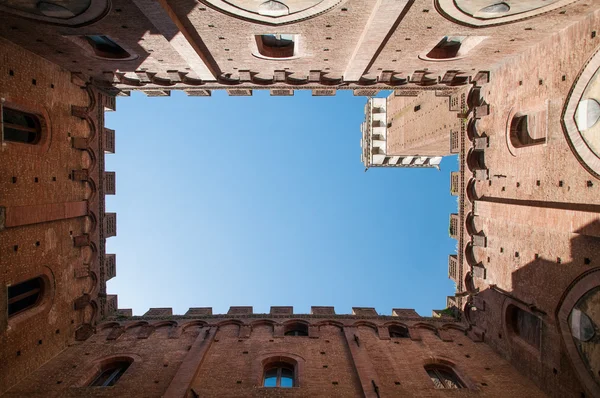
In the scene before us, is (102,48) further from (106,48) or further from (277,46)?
(277,46)

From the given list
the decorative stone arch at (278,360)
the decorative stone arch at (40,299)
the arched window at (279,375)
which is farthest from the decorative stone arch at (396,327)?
the decorative stone arch at (40,299)

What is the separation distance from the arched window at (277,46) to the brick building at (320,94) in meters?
0.07

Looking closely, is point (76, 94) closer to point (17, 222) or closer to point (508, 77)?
point (17, 222)

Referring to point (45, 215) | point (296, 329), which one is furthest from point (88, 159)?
point (296, 329)

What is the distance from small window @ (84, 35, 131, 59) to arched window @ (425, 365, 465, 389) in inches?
605

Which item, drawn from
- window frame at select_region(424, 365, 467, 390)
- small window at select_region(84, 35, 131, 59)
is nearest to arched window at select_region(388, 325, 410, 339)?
window frame at select_region(424, 365, 467, 390)

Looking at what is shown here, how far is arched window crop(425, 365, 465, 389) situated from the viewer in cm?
1268

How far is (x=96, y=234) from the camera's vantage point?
1551cm

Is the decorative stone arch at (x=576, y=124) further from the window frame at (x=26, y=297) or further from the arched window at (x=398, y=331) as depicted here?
the window frame at (x=26, y=297)

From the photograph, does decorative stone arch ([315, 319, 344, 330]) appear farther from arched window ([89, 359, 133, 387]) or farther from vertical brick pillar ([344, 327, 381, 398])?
arched window ([89, 359, 133, 387])

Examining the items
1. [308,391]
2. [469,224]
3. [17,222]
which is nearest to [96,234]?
[17,222]

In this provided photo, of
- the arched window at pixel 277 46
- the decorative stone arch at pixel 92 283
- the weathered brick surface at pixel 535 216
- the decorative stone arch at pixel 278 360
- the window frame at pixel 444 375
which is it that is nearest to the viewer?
the weathered brick surface at pixel 535 216

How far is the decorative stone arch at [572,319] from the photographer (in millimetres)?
9742

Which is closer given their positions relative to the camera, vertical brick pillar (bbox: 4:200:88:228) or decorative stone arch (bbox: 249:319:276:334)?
vertical brick pillar (bbox: 4:200:88:228)
